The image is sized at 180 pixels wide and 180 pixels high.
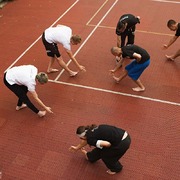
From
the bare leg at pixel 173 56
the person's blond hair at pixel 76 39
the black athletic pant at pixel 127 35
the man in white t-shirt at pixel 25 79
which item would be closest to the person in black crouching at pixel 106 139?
the man in white t-shirt at pixel 25 79

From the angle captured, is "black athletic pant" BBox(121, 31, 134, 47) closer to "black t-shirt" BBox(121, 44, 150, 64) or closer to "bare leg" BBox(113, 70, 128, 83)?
"bare leg" BBox(113, 70, 128, 83)

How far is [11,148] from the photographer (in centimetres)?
513

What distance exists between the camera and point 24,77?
4961mm

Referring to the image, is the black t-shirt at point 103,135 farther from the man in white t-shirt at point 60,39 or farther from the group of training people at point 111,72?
the man in white t-shirt at point 60,39

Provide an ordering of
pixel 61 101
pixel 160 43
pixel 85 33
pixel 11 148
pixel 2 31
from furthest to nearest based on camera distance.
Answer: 1. pixel 2 31
2. pixel 85 33
3. pixel 160 43
4. pixel 61 101
5. pixel 11 148

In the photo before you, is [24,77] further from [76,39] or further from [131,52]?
[131,52]

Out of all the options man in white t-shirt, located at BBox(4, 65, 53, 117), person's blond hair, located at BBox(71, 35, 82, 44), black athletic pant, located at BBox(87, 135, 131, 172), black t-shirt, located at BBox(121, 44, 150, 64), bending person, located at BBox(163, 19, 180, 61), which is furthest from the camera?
bending person, located at BBox(163, 19, 180, 61)

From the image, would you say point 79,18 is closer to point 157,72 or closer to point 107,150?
point 157,72

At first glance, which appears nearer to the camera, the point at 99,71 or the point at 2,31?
the point at 99,71

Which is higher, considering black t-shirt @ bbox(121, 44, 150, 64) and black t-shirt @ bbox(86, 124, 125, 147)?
black t-shirt @ bbox(121, 44, 150, 64)

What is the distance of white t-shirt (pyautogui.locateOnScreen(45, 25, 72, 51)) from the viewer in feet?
19.1

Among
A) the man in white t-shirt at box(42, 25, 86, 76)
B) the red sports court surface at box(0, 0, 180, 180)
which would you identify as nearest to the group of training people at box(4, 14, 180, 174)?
the man in white t-shirt at box(42, 25, 86, 76)

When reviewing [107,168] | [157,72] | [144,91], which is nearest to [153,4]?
[157,72]

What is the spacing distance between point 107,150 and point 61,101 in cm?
227
